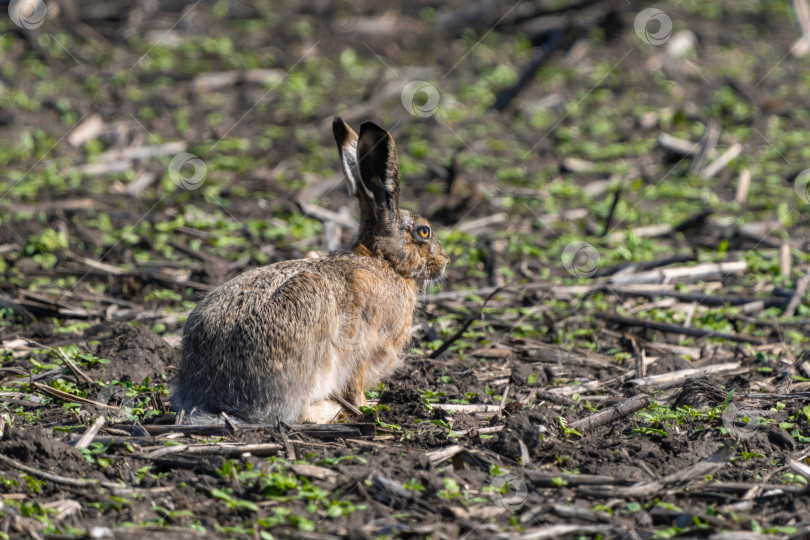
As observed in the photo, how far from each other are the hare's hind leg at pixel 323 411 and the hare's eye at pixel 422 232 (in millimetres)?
1569

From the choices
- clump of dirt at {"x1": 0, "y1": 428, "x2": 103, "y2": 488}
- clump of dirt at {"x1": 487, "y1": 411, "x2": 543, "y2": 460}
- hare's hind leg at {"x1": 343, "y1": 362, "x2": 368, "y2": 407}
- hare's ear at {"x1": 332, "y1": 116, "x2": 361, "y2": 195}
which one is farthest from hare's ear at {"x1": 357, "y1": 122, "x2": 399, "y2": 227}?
clump of dirt at {"x1": 0, "y1": 428, "x2": 103, "y2": 488}

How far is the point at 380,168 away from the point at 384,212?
1.46 feet

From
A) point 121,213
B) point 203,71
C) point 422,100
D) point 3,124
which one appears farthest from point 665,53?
point 3,124

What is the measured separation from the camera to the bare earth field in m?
5.29

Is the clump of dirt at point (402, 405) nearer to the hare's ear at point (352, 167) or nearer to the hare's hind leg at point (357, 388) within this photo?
A: the hare's hind leg at point (357, 388)

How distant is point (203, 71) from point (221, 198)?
453cm

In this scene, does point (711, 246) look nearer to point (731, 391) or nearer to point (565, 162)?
point (565, 162)

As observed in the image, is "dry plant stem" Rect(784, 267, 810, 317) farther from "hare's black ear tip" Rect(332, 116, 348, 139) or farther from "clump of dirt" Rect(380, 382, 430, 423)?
"hare's black ear tip" Rect(332, 116, 348, 139)

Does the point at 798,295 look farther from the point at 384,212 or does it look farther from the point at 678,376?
the point at 384,212

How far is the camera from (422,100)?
14.4 m

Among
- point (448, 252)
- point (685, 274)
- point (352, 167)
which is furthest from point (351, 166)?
point (685, 274)

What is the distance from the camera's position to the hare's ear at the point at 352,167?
6.93m

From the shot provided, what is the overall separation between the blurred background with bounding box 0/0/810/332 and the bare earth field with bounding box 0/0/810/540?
0.19 feet

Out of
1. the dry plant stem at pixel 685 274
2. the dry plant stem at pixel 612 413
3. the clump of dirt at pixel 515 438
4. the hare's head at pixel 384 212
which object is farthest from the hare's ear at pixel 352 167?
the dry plant stem at pixel 685 274
